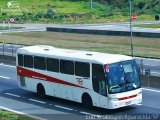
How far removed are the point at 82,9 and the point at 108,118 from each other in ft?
367

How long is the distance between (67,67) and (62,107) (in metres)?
1.87

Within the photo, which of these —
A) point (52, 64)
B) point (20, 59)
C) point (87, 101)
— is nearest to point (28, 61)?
point (20, 59)

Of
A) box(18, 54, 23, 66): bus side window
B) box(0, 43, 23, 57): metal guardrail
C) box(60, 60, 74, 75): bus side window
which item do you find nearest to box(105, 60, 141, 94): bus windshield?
box(60, 60, 74, 75): bus side window

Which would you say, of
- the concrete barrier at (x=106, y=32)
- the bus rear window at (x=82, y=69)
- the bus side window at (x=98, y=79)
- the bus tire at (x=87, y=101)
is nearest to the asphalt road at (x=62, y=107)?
the bus tire at (x=87, y=101)

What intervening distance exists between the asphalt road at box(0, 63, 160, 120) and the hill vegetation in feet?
239

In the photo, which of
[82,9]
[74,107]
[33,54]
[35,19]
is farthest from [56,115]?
[82,9]

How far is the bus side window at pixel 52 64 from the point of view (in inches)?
971

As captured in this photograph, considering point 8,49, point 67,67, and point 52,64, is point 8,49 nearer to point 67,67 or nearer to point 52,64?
point 52,64

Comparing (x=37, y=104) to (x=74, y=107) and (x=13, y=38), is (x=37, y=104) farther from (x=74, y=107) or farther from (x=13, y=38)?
(x=13, y=38)

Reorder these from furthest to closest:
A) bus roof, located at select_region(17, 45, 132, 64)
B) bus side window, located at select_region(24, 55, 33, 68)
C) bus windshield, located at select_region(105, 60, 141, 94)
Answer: bus side window, located at select_region(24, 55, 33, 68) → bus roof, located at select_region(17, 45, 132, 64) → bus windshield, located at select_region(105, 60, 141, 94)

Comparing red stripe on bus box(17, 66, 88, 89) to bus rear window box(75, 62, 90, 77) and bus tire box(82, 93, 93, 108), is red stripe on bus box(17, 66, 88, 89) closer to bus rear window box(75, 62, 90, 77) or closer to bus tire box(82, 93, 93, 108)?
bus rear window box(75, 62, 90, 77)

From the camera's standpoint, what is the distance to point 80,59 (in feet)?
75.2

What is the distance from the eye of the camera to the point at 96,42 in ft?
191

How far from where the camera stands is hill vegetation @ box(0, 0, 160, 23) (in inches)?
4205
